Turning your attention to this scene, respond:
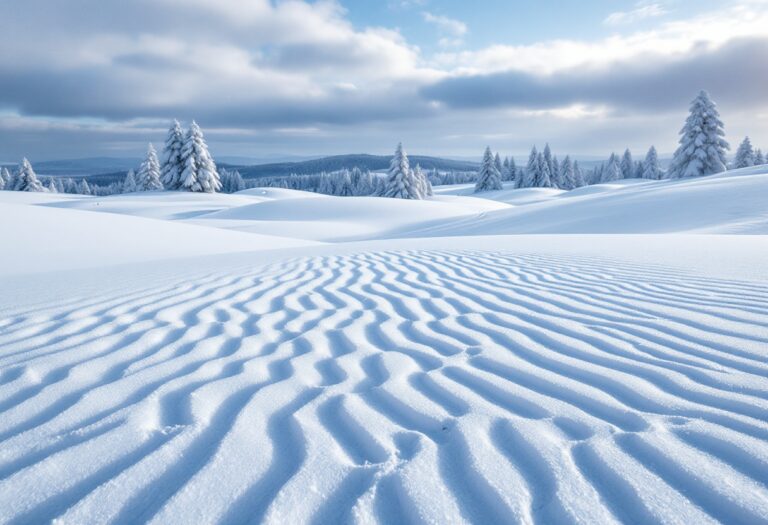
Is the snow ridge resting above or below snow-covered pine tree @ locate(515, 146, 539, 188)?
below

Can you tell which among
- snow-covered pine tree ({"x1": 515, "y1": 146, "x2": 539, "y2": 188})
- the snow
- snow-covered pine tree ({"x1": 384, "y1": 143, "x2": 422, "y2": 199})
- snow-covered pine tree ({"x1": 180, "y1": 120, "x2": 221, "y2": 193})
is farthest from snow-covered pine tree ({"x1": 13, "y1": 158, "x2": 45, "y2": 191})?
snow-covered pine tree ({"x1": 515, "y1": 146, "x2": 539, "y2": 188})

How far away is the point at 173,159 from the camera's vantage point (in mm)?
37688

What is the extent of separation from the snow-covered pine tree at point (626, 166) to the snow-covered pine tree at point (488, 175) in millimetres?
23811

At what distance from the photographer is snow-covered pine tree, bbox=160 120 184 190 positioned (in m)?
36.8

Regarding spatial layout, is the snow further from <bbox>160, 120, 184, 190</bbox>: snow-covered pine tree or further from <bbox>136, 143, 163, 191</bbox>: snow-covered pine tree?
<bbox>136, 143, 163, 191</bbox>: snow-covered pine tree

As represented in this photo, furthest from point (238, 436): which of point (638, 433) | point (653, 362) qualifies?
point (653, 362)

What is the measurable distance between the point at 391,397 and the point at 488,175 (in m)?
56.0

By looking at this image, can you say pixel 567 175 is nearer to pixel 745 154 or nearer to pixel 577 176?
pixel 577 176

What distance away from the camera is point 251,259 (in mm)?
7594

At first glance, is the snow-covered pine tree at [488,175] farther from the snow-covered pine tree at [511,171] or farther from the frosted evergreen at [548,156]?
the snow-covered pine tree at [511,171]

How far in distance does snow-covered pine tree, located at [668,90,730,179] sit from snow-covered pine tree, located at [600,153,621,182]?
31.5 meters

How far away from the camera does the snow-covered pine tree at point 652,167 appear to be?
185 feet

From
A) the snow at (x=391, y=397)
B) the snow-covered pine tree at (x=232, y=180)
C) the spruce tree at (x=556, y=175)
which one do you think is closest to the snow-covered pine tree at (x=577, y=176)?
the spruce tree at (x=556, y=175)

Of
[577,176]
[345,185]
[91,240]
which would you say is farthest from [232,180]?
[91,240]
